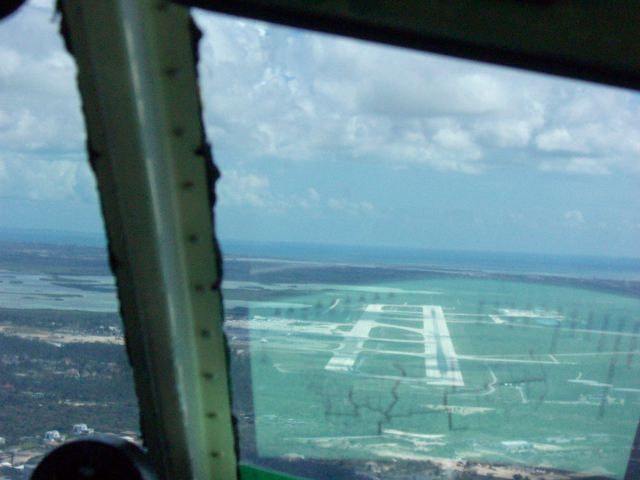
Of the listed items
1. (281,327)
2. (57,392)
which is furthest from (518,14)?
(57,392)

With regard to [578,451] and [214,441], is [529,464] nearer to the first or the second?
[578,451]

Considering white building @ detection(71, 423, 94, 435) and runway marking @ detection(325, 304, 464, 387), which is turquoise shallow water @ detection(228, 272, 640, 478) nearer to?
runway marking @ detection(325, 304, 464, 387)

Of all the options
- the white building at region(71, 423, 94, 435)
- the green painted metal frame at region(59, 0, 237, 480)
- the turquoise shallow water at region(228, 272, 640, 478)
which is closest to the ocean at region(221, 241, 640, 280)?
the turquoise shallow water at region(228, 272, 640, 478)

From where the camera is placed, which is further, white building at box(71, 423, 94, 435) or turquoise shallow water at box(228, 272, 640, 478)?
white building at box(71, 423, 94, 435)

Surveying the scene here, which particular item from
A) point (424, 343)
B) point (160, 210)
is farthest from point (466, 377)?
point (160, 210)

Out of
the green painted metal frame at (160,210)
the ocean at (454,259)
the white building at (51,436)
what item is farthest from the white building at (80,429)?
the ocean at (454,259)

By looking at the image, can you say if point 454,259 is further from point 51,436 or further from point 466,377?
point 51,436
